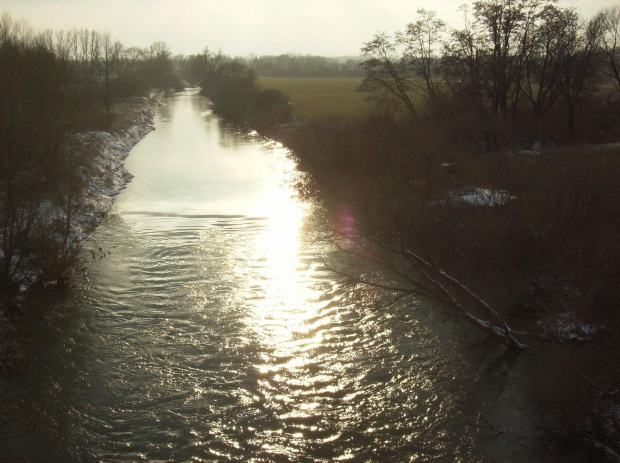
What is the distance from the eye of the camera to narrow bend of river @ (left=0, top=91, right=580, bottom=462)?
9.00 meters

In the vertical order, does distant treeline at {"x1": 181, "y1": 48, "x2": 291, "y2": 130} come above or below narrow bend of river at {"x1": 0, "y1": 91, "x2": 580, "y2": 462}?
above

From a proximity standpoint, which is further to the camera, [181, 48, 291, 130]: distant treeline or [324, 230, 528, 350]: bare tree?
[181, 48, 291, 130]: distant treeline

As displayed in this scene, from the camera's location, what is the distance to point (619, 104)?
32.3m

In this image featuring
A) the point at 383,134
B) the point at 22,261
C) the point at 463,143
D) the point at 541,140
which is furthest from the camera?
the point at 541,140

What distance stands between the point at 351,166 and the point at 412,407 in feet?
47.3

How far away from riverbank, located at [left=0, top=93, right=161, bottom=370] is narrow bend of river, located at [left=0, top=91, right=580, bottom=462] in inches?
24.2

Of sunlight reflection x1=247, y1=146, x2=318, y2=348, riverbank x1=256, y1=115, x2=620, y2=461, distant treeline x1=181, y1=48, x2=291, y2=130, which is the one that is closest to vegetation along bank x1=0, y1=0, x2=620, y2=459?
riverbank x1=256, y1=115, x2=620, y2=461

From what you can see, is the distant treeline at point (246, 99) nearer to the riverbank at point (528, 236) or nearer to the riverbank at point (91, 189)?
the riverbank at point (91, 189)

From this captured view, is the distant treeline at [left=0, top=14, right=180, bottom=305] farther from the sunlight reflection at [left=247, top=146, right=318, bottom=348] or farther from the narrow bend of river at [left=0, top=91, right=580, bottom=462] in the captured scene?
the sunlight reflection at [left=247, top=146, right=318, bottom=348]

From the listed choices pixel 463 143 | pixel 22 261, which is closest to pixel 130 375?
pixel 22 261

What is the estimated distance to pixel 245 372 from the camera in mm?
11062

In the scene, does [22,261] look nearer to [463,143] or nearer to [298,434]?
[298,434]

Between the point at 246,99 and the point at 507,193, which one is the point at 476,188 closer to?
the point at 507,193

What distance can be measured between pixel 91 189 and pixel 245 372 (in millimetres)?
17591
